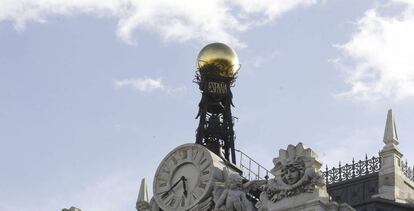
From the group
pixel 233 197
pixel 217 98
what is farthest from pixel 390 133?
pixel 217 98

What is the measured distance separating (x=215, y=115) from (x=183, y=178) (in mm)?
8132

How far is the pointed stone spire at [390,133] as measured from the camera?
1484 inches

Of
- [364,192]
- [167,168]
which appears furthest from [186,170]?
[364,192]

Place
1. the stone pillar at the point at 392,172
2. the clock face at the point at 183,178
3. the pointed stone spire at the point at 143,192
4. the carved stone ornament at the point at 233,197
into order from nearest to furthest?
the carved stone ornament at the point at 233,197, the stone pillar at the point at 392,172, the clock face at the point at 183,178, the pointed stone spire at the point at 143,192

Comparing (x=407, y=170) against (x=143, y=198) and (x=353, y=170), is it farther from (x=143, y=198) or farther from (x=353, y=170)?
(x=143, y=198)

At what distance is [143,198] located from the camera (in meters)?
41.8

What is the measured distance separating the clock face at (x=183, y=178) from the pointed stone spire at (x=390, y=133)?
18.3 ft

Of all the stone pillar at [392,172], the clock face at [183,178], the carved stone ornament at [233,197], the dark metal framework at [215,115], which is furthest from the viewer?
the dark metal framework at [215,115]

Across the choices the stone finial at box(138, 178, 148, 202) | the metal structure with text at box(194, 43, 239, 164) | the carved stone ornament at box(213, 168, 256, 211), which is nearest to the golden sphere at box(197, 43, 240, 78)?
the metal structure with text at box(194, 43, 239, 164)

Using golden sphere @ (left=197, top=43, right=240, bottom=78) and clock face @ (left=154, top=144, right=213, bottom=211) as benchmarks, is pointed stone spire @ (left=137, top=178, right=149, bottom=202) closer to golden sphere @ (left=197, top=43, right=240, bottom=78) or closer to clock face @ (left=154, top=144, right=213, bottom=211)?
clock face @ (left=154, top=144, right=213, bottom=211)

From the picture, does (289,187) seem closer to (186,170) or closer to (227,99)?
(186,170)

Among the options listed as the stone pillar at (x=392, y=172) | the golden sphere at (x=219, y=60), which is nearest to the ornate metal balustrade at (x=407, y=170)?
the stone pillar at (x=392, y=172)

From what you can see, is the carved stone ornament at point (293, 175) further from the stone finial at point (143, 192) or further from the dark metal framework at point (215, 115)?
the dark metal framework at point (215, 115)

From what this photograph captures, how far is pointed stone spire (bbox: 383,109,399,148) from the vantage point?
37.7 meters
